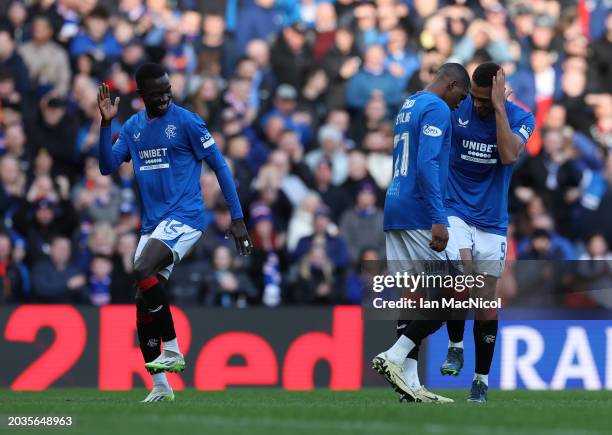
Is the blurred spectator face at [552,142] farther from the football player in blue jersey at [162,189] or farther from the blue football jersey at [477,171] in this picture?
the football player in blue jersey at [162,189]

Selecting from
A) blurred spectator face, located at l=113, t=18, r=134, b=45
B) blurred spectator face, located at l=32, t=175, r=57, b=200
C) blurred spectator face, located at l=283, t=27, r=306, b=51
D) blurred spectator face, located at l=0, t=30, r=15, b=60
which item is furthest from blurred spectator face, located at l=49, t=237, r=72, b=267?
blurred spectator face, located at l=283, t=27, r=306, b=51

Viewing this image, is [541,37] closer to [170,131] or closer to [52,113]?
[52,113]

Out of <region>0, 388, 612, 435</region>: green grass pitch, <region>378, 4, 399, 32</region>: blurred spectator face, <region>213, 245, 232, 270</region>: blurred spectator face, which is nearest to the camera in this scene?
<region>0, 388, 612, 435</region>: green grass pitch

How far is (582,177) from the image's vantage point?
20.0 metres

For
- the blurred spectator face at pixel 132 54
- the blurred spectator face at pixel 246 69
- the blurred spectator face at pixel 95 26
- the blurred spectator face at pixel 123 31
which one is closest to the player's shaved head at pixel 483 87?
the blurred spectator face at pixel 246 69

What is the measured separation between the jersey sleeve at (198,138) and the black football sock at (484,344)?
8.46 ft

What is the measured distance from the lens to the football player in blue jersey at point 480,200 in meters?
11.9

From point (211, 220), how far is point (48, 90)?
9.65 feet

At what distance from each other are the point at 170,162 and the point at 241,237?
2.87 ft

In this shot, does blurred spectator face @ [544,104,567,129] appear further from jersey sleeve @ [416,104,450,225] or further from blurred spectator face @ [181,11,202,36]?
jersey sleeve @ [416,104,450,225]

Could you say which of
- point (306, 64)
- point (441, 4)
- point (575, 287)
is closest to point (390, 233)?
point (575, 287)

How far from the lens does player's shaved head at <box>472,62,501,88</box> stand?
38.3ft

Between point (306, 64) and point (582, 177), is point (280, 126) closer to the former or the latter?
point (306, 64)

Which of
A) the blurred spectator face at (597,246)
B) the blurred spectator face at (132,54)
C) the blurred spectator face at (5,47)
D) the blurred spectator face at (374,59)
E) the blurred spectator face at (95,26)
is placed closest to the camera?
the blurred spectator face at (597,246)
